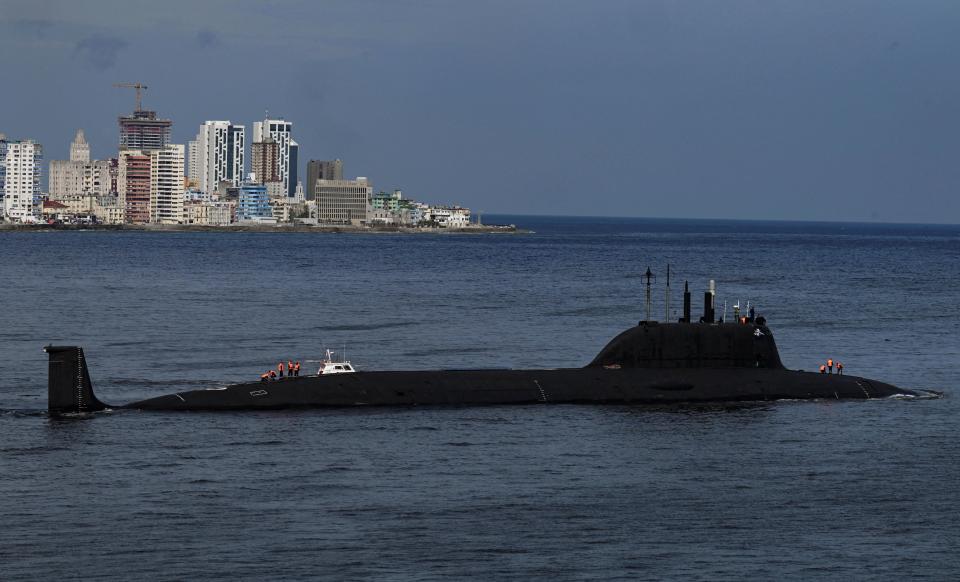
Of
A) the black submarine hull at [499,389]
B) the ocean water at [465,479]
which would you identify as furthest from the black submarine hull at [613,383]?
the ocean water at [465,479]

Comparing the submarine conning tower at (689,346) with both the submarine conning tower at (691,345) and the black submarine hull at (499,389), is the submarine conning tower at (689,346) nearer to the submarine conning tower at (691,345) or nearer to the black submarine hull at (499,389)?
the submarine conning tower at (691,345)

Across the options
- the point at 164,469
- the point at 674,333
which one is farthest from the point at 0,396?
the point at 674,333

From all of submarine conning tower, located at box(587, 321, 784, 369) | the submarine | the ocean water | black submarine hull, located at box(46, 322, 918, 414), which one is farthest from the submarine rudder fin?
submarine conning tower, located at box(587, 321, 784, 369)

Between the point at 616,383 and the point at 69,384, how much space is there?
17.4 metres

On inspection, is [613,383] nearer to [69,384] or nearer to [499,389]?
[499,389]

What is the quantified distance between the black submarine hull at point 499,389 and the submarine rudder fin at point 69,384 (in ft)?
6.25

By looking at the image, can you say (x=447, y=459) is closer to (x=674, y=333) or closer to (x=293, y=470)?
(x=293, y=470)

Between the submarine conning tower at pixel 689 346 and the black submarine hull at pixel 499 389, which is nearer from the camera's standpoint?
the black submarine hull at pixel 499 389

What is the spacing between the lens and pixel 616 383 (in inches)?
1966

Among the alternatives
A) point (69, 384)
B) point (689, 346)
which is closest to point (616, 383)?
point (689, 346)

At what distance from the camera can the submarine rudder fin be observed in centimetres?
4434

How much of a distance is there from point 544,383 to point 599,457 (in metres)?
9.15

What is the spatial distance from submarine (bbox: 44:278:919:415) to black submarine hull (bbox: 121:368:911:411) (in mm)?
32

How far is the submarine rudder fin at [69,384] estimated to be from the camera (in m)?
44.3
